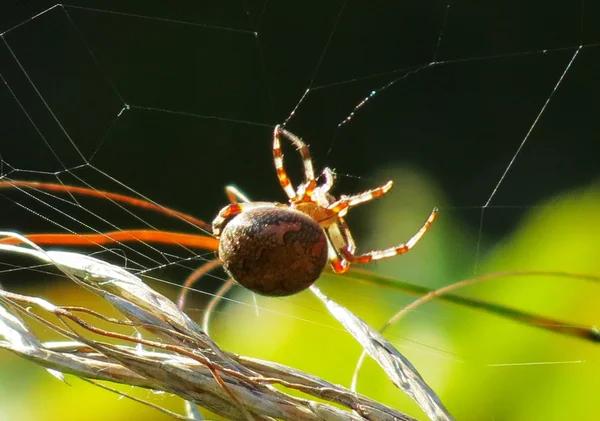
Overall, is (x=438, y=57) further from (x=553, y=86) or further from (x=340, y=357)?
(x=340, y=357)

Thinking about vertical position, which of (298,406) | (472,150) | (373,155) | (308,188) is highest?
(298,406)

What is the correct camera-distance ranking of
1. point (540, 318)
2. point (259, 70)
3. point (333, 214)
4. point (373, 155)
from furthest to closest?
point (259, 70) < point (373, 155) < point (333, 214) < point (540, 318)

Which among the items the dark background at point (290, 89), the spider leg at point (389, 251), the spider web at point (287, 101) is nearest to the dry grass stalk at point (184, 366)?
the spider leg at point (389, 251)

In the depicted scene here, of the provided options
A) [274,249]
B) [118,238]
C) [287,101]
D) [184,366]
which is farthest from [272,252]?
[287,101]

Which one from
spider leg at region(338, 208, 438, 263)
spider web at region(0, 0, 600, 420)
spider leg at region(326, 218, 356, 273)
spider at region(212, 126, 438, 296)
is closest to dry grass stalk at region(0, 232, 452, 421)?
spider at region(212, 126, 438, 296)

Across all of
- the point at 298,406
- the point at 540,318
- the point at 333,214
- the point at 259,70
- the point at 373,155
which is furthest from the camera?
the point at 259,70

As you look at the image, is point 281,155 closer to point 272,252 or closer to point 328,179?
point 328,179

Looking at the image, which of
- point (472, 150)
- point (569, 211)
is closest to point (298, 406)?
point (569, 211)

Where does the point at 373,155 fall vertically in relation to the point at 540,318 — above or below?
below
